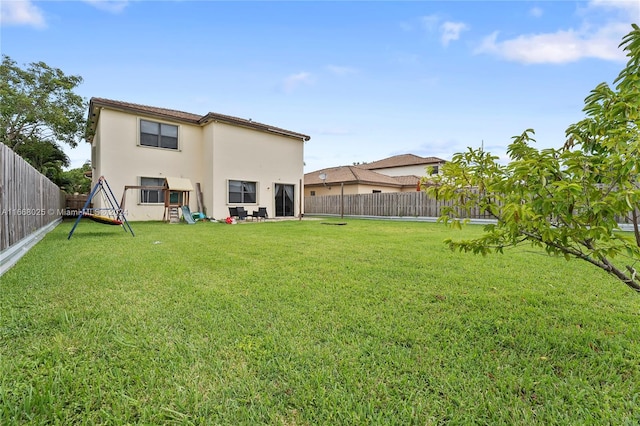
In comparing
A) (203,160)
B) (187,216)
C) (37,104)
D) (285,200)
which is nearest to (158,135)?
(203,160)

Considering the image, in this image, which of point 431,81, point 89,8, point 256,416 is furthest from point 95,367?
point 431,81

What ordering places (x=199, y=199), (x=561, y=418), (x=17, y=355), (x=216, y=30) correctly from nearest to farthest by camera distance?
(x=561, y=418), (x=17, y=355), (x=216, y=30), (x=199, y=199)

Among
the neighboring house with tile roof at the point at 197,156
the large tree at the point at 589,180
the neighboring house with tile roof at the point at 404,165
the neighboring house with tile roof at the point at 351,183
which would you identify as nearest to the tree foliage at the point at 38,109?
the neighboring house with tile roof at the point at 197,156

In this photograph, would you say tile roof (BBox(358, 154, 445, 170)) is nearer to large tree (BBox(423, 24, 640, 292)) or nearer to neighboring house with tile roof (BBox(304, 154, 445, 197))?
neighboring house with tile roof (BBox(304, 154, 445, 197))

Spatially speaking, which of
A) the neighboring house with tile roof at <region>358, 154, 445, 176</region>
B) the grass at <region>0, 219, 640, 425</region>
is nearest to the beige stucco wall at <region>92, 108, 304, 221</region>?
the grass at <region>0, 219, 640, 425</region>

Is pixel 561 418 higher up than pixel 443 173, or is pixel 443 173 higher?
pixel 443 173

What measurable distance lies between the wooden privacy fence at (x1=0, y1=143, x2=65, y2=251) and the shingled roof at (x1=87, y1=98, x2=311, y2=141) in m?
6.93

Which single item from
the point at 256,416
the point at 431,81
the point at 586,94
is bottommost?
the point at 256,416

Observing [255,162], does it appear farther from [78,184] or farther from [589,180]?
[78,184]

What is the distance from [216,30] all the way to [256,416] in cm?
1044

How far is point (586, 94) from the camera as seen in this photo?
2.06 m

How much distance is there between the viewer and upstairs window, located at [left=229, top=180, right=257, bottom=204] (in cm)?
1628

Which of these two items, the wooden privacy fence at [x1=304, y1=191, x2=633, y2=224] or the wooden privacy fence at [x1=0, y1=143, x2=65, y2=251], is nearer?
the wooden privacy fence at [x1=0, y1=143, x2=65, y2=251]

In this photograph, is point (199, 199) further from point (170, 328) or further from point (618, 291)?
point (618, 291)
